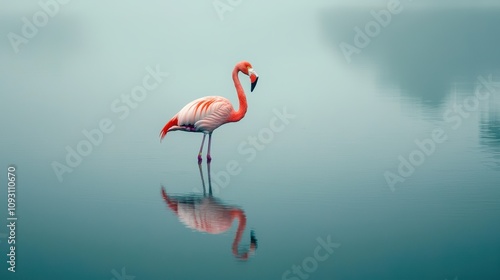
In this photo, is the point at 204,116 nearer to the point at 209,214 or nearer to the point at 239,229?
the point at 209,214

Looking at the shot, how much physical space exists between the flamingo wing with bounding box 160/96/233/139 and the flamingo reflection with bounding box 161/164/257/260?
1.54 meters

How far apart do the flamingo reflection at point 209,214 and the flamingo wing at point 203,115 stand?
154 cm

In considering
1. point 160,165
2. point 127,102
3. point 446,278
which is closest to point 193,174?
point 160,165

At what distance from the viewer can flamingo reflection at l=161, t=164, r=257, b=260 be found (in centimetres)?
553

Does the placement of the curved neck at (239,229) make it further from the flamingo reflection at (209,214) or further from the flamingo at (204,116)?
the flamingo at (204,116)

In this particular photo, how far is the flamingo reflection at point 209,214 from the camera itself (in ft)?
18.1

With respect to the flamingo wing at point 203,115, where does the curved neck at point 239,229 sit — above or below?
below

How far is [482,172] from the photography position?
24.9 feet

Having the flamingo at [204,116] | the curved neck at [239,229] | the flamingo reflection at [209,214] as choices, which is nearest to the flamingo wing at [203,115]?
the flamingo at [204,116]

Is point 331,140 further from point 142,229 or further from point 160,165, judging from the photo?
point 142,229

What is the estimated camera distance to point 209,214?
6.12 meters

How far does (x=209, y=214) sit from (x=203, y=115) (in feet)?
7.91

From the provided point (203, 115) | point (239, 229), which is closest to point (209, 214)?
point (239, 229)

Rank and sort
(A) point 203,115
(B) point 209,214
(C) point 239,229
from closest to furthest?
(C) point 239,229, (B) point 209,214, (A) point 203,115
